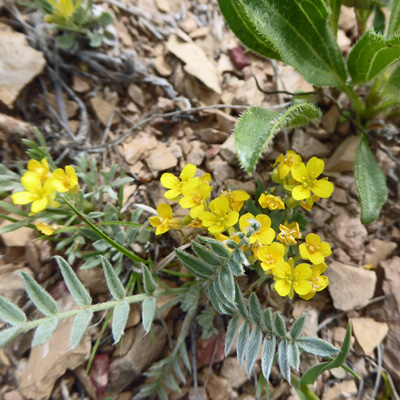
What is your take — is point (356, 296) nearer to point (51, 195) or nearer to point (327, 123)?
point (327, 123)

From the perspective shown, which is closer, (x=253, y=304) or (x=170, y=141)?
(x=253, y=304)

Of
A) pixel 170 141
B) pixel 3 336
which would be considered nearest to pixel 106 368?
pixel 3 336

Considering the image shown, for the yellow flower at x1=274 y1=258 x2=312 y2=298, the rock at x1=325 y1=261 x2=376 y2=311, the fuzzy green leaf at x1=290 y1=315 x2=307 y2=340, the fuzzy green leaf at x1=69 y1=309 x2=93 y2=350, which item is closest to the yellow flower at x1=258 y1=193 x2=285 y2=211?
the yellow flower at x1=274 y1=258 x2=312 y2=298

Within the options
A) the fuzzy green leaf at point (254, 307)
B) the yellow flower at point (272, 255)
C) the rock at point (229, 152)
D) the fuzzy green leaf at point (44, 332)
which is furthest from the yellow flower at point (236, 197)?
the fuzzy green leaf at point (44, 332)

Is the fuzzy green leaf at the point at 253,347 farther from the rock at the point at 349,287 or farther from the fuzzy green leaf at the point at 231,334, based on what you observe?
the rock at the point at 349,287

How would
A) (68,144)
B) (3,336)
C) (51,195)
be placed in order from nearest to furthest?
(3,336), (51,195), (68,144)

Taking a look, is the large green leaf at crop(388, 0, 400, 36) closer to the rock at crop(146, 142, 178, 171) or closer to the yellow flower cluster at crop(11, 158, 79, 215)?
the rock at crop(146, 142, 178, 171)

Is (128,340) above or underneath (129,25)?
underneath
